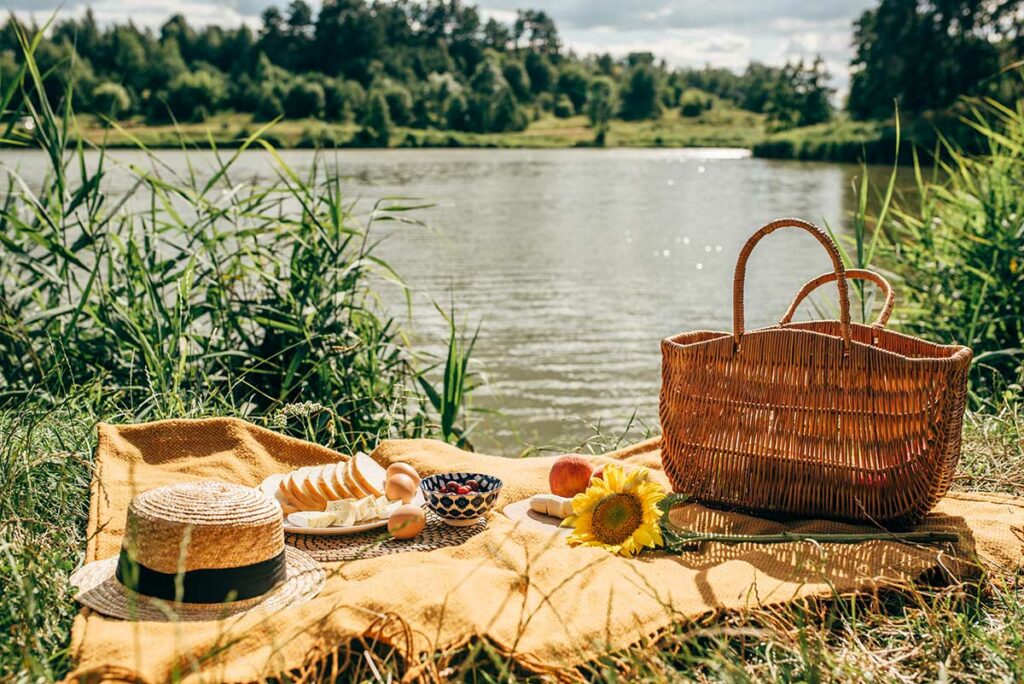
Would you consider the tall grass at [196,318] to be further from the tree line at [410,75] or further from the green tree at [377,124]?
the green tree at [377,124]

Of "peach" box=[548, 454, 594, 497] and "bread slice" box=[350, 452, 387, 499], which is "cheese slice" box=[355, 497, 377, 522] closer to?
"bread slice" box=[350, 452, 387, 499]

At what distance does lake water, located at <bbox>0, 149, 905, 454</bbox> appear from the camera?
21.7 ft

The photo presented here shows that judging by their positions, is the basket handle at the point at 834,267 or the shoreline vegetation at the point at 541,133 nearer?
the basket handle at the point at 834,267

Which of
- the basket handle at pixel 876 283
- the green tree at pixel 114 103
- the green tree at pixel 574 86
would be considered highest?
the green tree at pixel 574 86

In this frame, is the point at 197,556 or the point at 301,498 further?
the point at 301,498

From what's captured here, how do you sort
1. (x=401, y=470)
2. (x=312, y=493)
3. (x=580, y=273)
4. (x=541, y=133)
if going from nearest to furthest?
1. (x=312, y=493)
2. (x=401, y=470)
3. (x=580, y=273)
4. (x=541, y=133)

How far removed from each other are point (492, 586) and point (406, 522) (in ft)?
1.15

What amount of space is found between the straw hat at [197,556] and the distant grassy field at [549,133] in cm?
3628

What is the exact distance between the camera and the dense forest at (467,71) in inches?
1459

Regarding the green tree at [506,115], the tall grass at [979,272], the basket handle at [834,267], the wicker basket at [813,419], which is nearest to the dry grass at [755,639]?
the wicker basket at [813,419]

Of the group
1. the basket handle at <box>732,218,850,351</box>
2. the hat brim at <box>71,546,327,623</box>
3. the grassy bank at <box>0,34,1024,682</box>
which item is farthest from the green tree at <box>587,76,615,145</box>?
the hat brim at <box>71,546,327,623</box>

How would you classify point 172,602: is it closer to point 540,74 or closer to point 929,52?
point 929,52

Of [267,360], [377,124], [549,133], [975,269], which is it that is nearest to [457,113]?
[549,133]

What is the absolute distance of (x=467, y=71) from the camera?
82.2 meters
